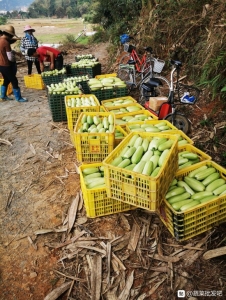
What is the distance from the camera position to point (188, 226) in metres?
3.71

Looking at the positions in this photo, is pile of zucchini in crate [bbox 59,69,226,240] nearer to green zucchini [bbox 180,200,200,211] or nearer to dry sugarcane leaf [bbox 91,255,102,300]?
green zucchini [bbox 180,200,200,211]

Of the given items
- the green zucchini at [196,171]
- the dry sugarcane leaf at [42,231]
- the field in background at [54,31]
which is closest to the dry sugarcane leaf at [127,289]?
the dry sugarcane leaf at [42,231]

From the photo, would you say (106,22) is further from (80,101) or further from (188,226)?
(188,226)

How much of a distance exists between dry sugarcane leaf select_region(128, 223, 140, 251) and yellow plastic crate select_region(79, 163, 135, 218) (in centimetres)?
34

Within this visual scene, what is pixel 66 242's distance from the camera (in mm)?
4094

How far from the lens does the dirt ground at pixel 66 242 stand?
3432mm

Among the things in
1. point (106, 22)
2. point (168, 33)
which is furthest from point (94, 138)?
point (106, 22)

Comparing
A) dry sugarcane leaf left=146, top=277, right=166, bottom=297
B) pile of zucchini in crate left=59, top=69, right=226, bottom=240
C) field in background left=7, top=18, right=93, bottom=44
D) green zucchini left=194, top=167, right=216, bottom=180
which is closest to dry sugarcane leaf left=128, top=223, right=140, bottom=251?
pile of zucchini in crate left=59, top=69, right=226, bottom=240

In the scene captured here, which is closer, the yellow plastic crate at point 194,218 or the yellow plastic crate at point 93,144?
the yellow plastic crate at point 194,218

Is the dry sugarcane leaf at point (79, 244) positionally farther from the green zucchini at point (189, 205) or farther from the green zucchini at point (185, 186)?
the green zucchini at point (185, 186)

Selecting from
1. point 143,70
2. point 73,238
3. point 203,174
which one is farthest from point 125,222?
point 143,70

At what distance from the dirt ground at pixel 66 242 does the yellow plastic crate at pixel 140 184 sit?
2.45ft

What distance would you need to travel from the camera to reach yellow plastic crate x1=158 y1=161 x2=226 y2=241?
141 inches

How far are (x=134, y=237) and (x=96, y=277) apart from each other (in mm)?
840
